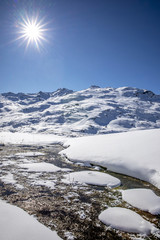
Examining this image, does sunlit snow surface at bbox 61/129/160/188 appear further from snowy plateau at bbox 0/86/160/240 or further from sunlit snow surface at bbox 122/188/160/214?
sunlit snow surface at bbox 122/188/160/214

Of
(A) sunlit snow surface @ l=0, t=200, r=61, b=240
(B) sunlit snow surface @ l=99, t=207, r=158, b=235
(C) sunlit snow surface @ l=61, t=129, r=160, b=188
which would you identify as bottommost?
(B) sunlit snow surface @ l=99, t=207, r=158, b=235

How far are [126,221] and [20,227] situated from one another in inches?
153

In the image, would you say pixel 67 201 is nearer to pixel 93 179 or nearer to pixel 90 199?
pixel 90 199

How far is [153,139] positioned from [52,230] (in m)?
12.0

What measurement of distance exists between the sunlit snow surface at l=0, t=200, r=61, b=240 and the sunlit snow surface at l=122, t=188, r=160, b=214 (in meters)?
4.22

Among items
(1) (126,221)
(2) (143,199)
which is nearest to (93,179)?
(2) (143,199)

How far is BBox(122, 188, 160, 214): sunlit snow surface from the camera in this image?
7285mm

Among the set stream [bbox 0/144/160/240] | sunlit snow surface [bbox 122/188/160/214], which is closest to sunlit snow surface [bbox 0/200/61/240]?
stream [bbox 0/144/160/240]

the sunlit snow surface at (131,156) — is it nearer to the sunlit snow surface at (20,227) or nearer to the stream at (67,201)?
the stream at (67,201)

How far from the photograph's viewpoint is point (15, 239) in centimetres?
486

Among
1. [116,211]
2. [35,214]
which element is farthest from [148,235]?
[35,214]

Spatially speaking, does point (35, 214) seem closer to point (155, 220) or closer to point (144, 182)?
point (155, 220)

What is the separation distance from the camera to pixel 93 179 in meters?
11.1

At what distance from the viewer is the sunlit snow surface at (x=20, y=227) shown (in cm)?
505
